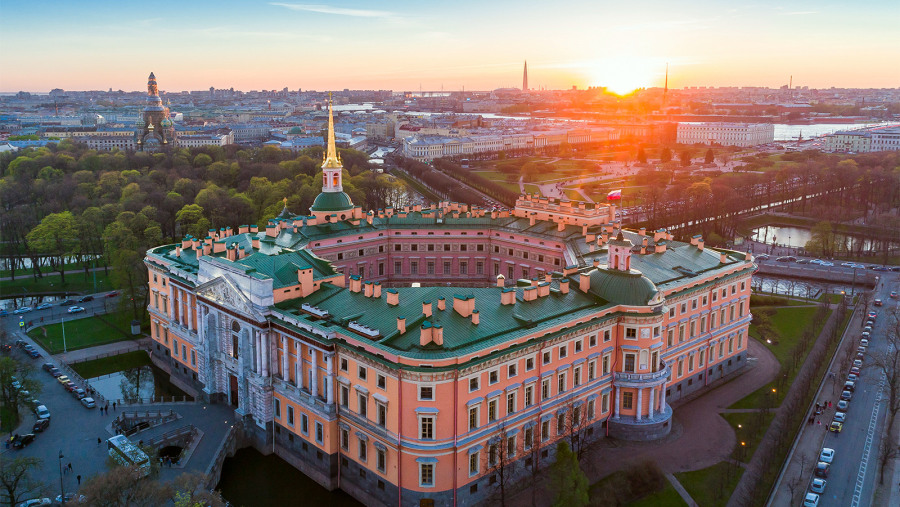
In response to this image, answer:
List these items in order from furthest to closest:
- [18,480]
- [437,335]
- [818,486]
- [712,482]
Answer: [712,482], [818,486], [437,335], [18,480]

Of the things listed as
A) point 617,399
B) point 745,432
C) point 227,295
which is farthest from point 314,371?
point 745,432

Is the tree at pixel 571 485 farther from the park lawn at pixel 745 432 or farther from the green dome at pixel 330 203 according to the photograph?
the green dome at pixel 330 203

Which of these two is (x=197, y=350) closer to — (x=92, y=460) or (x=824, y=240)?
(x=92, y=460)

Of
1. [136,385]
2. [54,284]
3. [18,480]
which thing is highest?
[18,480]

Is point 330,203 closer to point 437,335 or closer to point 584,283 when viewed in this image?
point 584,283

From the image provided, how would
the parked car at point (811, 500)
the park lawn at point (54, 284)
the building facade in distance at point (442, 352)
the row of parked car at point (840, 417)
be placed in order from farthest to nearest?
1. the park lawn at point (54, 284)
2. the row of parked car at point (840, 417)
3. the parked car at point (811, 500)
4. the building facade in distance at point (442, 352)

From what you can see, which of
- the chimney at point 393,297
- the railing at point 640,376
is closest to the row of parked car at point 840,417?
the railing at point 640,376

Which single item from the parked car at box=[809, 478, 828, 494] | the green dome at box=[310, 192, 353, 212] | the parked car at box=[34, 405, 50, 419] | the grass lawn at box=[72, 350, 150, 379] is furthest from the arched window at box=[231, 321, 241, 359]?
the parked car at box=[809, 478, 828, 494]
